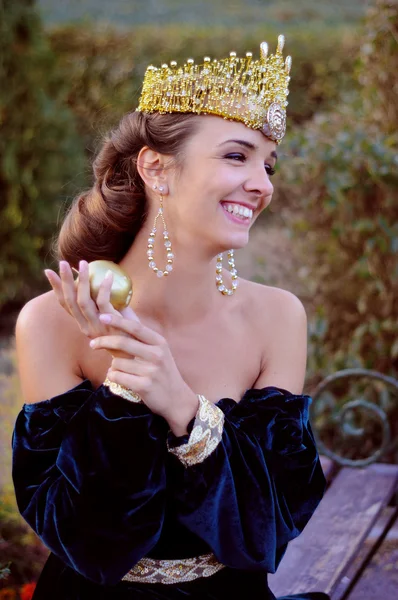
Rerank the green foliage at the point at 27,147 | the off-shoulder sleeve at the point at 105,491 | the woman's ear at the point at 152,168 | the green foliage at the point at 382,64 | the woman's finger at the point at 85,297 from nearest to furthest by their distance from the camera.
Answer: the woman's finger at the point at 85,297 → the off-shoulder sleeve at the point at 105,491 → the woman's ear at the point at 152,168 → the green foliage at the point at 382,64 → the green foliage at the point at 27,147

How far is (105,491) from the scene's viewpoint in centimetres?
184

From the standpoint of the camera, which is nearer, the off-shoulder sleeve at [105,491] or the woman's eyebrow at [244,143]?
the off-shoulder sleeve at [105,491]

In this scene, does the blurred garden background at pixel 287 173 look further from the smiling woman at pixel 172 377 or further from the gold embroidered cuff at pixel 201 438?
the gold embroidered cuff at pixel 201 438

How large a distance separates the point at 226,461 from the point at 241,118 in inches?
32.3

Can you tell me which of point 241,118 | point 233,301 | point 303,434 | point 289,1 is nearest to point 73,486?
point 303,434

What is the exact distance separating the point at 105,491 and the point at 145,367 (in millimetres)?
307

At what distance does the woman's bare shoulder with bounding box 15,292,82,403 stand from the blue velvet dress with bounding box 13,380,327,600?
59mm

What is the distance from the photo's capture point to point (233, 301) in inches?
92.2

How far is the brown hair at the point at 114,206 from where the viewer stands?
7.17 feet

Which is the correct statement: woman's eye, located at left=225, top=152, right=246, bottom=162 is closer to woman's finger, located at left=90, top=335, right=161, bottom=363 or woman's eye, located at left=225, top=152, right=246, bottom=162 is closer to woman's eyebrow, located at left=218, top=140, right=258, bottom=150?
woman's eyebrow, located at left=218, top=140, right=258, bottom=150

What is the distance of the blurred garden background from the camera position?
12.6ft

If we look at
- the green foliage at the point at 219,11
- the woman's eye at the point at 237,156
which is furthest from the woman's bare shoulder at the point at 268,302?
the green foliage at the point at 219,11

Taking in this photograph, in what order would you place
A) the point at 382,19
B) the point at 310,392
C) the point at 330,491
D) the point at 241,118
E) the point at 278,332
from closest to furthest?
the point at 241,118 < the point at 278,332 < the point at 330,491 < the point at 382,19 < the point at 310,392

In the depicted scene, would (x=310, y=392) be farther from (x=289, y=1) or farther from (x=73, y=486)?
(x=289, y=1)
